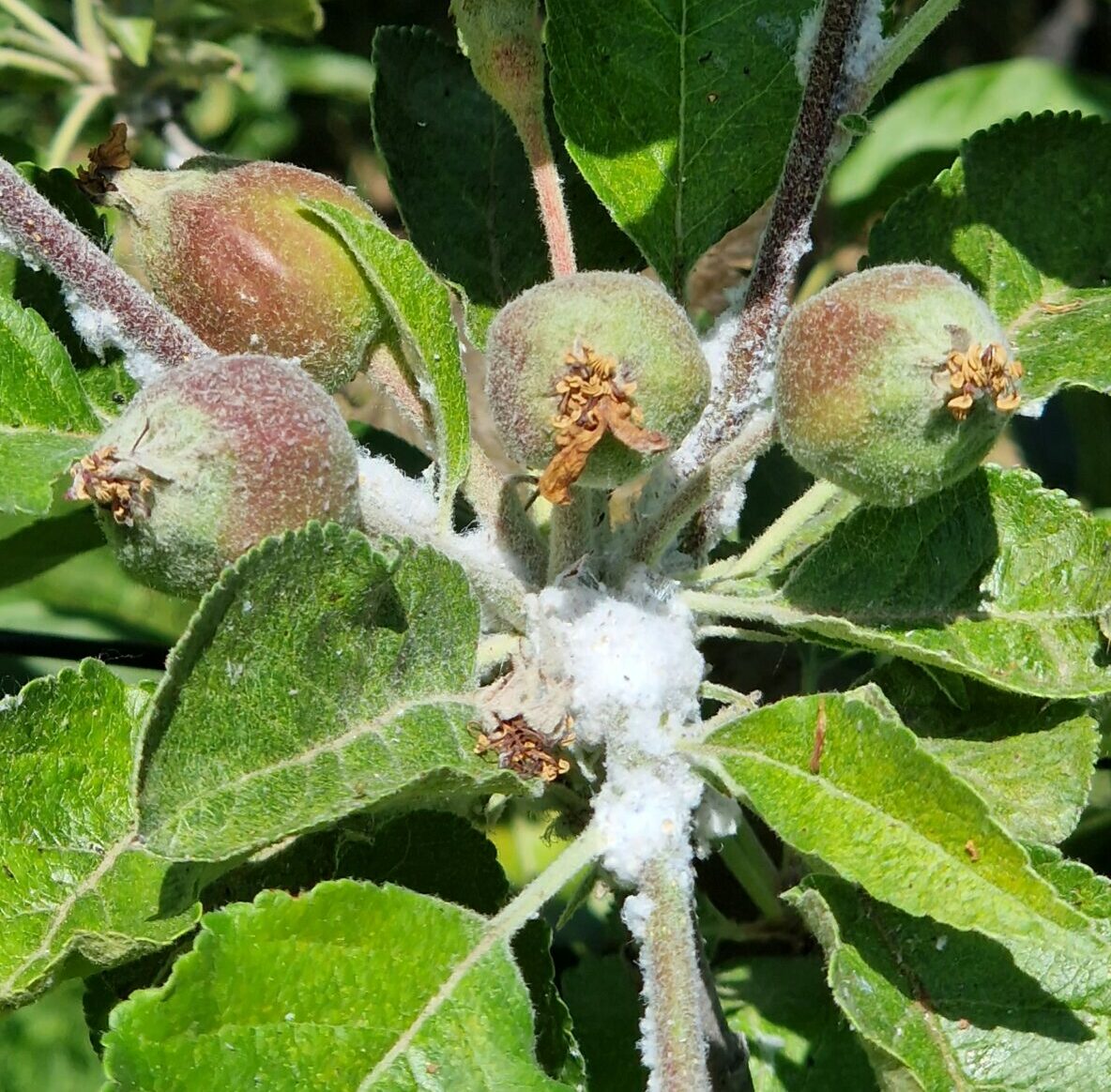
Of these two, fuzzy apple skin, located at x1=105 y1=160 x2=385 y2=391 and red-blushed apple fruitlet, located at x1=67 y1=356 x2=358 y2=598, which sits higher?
fuzzy apple skin, located at x1=105 y1=160 x2=385 y2=391

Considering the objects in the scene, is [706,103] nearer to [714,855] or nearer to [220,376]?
[220,376]

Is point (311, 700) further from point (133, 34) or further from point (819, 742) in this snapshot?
A: point (133, 34)

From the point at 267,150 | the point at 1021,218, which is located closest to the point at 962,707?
the point at 1021,218

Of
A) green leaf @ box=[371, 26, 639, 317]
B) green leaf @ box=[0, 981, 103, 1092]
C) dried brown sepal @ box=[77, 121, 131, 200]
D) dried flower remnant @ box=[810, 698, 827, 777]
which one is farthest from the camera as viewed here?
green leaf @ box=[0, 981, 103, 1092]

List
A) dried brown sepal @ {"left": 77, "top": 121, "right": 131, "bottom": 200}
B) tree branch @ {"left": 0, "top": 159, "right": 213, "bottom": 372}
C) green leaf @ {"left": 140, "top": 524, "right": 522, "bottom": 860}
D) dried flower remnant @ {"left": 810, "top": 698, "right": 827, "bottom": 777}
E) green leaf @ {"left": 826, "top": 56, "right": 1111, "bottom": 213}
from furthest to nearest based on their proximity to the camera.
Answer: green leaf @ {"left": 826, "top": 56, "right": 1111, "bottom": 213} → dried brown sepal @ {"left": 77, "top": 121, "right": 131, "bottom": 200} → tree branch @ {"left": 0, "top": 159, "right": 213, "bottom": 372} → dried flower remnant @ {"left": 810, "top": 698, "right": 827, "bottom": 777} → green leaf @ {"left": 140, "top": 524, "right": 522, "bottom": 860}

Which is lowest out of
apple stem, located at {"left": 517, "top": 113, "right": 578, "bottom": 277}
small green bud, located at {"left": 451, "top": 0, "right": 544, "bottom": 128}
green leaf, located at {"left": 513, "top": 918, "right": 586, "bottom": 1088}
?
green leaf, located at {"left": 513, "top": 918, "right": 586, "bottom": 1088}

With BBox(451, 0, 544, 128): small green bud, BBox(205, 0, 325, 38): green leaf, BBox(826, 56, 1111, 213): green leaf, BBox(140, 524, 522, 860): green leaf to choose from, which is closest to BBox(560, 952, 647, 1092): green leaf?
BBox(140, 524, 522, 860): green leaf

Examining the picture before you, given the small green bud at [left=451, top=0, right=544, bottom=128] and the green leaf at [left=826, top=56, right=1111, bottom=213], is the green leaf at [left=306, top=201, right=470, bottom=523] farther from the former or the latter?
the green leaf at [left=826, top=56, right=1111, bottom=213]
